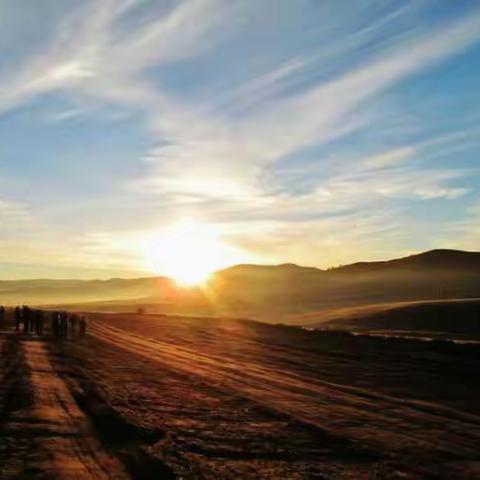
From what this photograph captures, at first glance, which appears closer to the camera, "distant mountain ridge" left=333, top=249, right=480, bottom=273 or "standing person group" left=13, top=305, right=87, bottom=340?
"standing person group" left=13, top=305, right=87, bottom=340

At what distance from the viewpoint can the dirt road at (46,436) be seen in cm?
984

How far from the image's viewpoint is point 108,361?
27.6 m

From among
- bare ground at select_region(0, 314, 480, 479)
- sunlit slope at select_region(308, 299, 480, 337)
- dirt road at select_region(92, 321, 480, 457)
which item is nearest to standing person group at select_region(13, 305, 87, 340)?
bare ground at select_region(0, 314, 480, 479)

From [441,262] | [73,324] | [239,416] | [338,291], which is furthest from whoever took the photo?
[441,262]

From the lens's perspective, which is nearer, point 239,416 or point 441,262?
point 239,416

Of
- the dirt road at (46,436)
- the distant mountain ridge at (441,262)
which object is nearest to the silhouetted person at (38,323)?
the dirt road at (46,436)

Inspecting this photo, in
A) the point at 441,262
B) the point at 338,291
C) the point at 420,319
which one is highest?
the point at 441,262

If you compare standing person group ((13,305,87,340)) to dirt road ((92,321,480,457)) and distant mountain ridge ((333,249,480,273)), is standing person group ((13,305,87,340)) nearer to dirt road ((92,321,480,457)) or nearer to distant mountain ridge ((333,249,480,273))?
dirt road ((92,321,480,457))

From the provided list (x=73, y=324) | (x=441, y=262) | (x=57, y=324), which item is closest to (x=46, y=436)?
(x=57, y=324)

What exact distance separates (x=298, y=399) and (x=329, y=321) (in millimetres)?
59944

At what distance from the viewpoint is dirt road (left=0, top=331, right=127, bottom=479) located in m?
9.84

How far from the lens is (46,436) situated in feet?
39.4

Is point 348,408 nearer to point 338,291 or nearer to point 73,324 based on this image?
point 73,324

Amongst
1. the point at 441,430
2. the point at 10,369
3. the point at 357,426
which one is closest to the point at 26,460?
the point at 357,426
